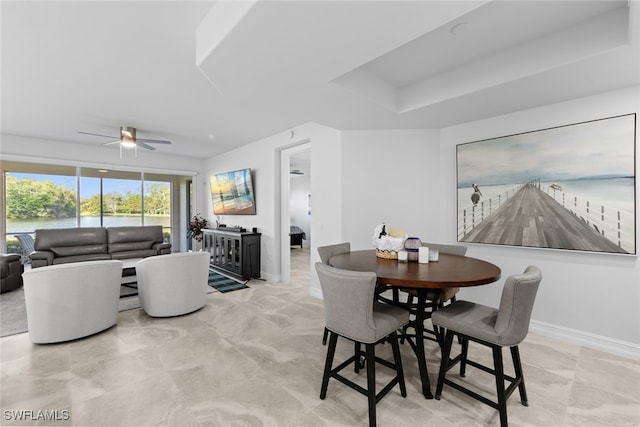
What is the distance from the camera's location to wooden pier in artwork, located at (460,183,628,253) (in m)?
2.65

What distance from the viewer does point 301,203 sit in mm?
10336

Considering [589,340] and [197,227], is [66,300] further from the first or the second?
[589,340]

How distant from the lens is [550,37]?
7.00 ft

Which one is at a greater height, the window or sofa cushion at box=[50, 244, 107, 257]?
the window

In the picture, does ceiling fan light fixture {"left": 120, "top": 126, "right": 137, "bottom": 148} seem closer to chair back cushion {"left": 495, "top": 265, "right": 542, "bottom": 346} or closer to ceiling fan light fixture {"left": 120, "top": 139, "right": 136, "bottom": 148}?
ceiling fan light fixture {"left": 120, "top": 139, "right": 136, "bottom": 148}

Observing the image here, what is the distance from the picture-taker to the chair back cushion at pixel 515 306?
1.64 meters

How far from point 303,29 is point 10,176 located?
704 centimetres

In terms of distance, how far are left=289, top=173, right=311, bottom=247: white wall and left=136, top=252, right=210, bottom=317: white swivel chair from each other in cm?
672

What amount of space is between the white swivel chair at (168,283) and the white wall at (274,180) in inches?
68.6

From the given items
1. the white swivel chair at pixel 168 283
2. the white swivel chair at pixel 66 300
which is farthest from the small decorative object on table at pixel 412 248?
the white swivel chair at pixel 66 300

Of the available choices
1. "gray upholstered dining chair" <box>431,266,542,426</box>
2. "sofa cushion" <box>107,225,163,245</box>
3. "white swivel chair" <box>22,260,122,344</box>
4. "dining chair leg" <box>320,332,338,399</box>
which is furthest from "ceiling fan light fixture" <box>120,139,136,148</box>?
"gray upholstered dining chair" <box>431,266,542,426</box>

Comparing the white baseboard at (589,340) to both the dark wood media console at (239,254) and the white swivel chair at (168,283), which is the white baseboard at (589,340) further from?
the dark wood media console at (239,254)

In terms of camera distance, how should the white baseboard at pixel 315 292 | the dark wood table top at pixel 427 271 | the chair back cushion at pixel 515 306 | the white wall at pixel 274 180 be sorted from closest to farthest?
the chair back cushion at pixel 515 306 → the dark wood table top at pixel 427 271 → the white wall at pixel 274 180 → the white baseboard at pixel 315 292

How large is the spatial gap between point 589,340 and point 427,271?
6.84 ft
